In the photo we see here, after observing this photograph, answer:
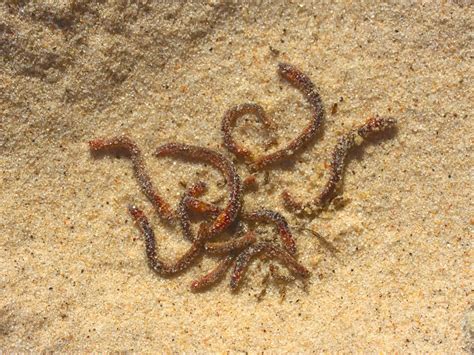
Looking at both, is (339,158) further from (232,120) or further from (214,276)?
(214,276)

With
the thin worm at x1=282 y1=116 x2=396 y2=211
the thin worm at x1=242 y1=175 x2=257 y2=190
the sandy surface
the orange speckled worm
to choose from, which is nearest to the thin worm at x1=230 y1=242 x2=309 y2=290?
the sandy surface

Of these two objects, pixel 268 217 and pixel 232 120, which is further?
pixel 232 120

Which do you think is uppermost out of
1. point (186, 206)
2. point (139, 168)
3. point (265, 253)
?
point (139, 168)

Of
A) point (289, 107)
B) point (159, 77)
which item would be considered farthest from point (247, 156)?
point (159, 77)

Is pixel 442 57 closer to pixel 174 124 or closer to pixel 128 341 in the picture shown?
pixel 174 124

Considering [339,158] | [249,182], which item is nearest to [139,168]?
[249,182]

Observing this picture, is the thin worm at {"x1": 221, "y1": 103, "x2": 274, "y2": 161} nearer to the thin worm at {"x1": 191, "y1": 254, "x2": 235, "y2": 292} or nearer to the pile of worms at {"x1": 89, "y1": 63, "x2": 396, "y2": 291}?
Answer: the pile of worms at {"x1": 89, "y1": 63, "x2": 396, "y2": 291}

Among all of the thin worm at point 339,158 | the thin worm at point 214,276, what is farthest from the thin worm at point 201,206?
the thin worm at point 339,158
